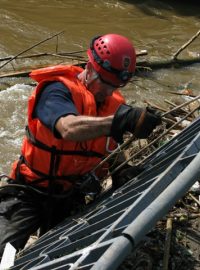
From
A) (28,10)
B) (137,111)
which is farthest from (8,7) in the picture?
(137,111)

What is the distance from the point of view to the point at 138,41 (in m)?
12.0

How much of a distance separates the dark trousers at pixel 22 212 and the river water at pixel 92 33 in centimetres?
283

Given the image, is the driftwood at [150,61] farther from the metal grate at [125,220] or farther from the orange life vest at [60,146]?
the metal grate at [125,220]

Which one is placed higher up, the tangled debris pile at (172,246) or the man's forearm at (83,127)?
the man's forearm at (83,127)

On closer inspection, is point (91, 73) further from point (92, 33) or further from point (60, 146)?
point (92, 33)

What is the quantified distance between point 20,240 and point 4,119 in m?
4.28

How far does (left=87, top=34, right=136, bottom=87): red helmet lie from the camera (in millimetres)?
3699

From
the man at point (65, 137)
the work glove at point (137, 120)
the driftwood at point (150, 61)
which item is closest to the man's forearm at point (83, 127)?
the man at point (65, 137)

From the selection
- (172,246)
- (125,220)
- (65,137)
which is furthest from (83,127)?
(172,246)

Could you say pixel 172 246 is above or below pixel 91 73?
below

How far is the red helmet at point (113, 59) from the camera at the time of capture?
3.70 metres

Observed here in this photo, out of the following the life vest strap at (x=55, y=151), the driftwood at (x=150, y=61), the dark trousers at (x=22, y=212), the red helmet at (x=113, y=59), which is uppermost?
the red helmet at (x=113, y=59)

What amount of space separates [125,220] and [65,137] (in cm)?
123

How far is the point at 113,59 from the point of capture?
146 inches
